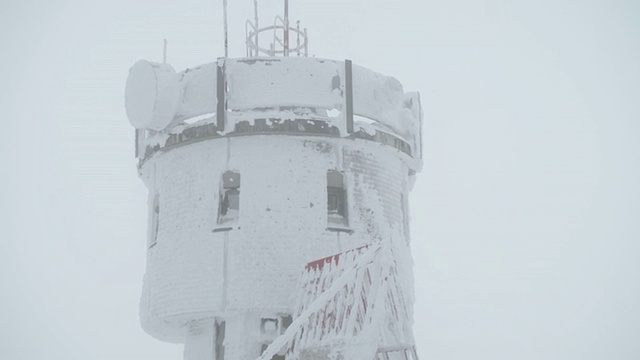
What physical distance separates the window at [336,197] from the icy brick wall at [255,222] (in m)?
0.24

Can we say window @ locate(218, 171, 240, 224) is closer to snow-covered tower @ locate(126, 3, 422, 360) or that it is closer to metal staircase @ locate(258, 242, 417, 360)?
snow-covered tower @ locate(126, 3, 422, 360)

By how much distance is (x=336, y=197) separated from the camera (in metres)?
20.9

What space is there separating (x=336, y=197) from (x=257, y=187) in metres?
1.86

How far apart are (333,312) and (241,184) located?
4603 mm

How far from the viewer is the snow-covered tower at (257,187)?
19484mm

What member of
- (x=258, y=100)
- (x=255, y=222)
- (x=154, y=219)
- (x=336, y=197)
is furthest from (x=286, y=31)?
(x=255, y=222)

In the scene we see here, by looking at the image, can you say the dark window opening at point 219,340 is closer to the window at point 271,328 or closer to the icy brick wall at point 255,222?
the icy brick wall at point 255,222

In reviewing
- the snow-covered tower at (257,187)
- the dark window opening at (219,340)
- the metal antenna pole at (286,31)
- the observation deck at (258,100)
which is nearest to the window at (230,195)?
the snow-covered tower at (257,187)

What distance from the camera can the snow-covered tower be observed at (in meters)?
19.5

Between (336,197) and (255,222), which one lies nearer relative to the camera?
(255,222)

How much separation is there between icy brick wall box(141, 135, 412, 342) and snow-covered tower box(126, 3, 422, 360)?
0.02 metres

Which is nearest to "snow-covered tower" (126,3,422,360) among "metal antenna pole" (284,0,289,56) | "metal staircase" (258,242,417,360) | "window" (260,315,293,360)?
"window" (260,315,293,360)

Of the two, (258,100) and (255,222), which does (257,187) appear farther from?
(258,100)

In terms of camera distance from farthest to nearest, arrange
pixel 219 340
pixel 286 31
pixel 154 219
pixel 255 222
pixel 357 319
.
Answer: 1. pixel 286 31
2. pixel 154 219
3. pixel 255 222
4. pixel 219 340
5. pixel 357 319
